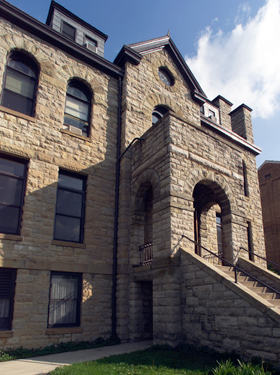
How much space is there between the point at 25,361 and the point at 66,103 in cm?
867

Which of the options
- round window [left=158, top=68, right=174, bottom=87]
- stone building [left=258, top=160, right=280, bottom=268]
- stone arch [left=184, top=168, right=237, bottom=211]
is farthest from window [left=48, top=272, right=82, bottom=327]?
stone building [left=258, top=160, right=280, bottom=268]

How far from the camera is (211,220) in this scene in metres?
14.7

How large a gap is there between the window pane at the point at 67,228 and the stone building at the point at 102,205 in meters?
0.04

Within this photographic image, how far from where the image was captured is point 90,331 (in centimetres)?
995

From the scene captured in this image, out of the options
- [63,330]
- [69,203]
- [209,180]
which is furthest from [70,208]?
[209,180]

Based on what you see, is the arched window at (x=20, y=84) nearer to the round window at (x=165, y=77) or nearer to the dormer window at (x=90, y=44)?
the dormer window at (x=90, y=44)

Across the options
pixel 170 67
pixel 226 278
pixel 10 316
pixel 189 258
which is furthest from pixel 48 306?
pixel 170 67

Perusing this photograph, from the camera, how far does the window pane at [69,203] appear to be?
1077 centimetres

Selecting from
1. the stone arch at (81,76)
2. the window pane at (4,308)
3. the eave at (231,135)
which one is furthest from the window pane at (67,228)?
the eave at (231,135)

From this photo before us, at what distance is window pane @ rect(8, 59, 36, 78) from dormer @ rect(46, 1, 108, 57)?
2.93m

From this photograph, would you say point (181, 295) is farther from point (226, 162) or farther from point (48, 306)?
point (226, 162)

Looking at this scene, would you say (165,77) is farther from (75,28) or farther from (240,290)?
(240,290)

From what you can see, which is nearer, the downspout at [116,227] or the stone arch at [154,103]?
the downspout at [116,227]

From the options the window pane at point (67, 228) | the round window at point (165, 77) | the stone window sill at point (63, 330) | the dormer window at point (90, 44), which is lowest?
the stone window sill at point (63, 330)
